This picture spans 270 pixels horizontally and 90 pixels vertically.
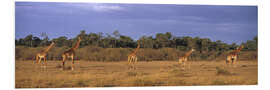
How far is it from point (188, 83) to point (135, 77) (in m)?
2.03

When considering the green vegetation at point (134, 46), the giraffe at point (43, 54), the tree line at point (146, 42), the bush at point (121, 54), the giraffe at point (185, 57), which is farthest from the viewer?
the giraffe at point (185, 57)

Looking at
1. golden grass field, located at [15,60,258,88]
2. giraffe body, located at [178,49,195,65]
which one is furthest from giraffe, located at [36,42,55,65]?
giraffe body, located at [178,49,195,65]

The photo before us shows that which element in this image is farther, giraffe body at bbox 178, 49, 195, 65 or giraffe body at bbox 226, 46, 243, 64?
giraffe body at bbox 226, 46, 243, 64

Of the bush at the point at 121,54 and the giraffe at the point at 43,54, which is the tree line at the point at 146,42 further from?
the giraffe at the point at 43,54

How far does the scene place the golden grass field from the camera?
36.6ft

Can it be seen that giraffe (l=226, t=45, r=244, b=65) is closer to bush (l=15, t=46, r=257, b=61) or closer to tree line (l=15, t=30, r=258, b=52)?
tree line (l=15, t=30, r=258, b=52)

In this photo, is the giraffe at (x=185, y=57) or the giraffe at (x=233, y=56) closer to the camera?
the giraffe at (x=185, y=57)

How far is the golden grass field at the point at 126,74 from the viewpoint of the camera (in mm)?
11141

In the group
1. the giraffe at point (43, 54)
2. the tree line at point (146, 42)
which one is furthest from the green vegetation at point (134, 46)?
the giraffe at point (43, 54)

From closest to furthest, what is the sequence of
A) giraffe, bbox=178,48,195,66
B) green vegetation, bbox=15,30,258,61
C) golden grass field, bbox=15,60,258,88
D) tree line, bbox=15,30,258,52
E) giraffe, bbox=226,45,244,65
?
golden grass field, bbox=15,60,258,88 < tree line, bbox=15,30,258,52 < green vegetation, bbox=15,30,258,61 < giraffe, bbox=178,48,195,66 < giraffe, bbox=226,45,244,65

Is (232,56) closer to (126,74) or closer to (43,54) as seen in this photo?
(126,74)

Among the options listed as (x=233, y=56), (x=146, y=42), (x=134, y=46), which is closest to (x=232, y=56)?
(x=233, y=56)
